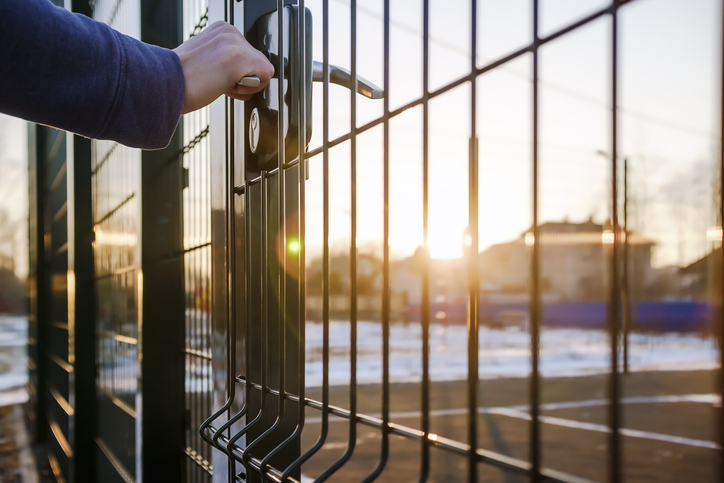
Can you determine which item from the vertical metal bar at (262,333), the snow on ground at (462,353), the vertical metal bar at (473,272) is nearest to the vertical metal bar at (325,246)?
the vertical metal bar at (262,333)

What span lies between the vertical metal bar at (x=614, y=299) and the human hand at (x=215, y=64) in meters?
0.64

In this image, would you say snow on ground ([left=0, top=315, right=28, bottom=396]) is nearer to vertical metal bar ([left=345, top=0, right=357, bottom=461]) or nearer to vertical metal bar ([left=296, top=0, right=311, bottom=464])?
vertical metal bar ([left=296, top=0, right=311, bottom=464])

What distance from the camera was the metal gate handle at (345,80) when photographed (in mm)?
912

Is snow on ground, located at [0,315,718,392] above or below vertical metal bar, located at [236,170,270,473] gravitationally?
below

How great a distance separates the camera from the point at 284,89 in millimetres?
1094

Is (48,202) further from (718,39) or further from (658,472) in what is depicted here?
(658,472)

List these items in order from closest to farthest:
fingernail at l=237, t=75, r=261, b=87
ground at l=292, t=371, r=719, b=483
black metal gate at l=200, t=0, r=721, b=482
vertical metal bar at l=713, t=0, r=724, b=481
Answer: vertical metal bar at l=713, t=0, r=724, b=481 → black metal gate at l=200, t=0, r=721, b=482 → fingernail at l=237, t=75, r=261, b=87 → ground at l=292, t=371, r=719, b=483

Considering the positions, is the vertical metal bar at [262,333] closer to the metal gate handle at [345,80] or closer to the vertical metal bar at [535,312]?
the metal gate handle at [345,80]

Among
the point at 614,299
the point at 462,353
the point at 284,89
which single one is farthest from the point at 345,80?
the point at 462,353

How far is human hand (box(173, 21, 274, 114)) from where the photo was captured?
0.94 meters

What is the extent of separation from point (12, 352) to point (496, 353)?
15539 mm

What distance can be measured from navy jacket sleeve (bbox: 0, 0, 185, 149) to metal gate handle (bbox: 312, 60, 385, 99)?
10.2 inches

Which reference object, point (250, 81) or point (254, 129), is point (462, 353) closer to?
point (254, 129)

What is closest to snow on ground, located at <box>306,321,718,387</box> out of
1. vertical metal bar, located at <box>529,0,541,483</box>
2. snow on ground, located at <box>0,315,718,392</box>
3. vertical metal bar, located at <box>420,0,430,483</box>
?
snow on ground, located at <box>0,315,718,392</box>
